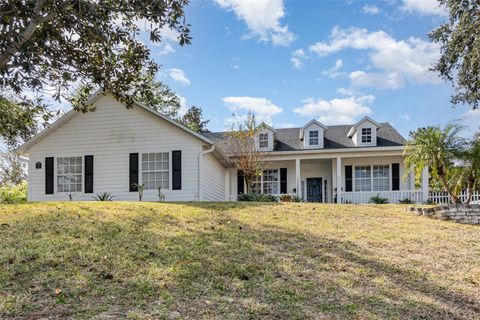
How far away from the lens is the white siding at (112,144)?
15.6 meters

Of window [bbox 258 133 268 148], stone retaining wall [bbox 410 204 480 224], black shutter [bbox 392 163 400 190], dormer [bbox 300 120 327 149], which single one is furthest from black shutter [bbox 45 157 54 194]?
black shutter [bbox 392 163 400 190]

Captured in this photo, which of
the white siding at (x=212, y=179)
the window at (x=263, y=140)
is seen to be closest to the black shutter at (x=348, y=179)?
the window at (x=263, y=140)

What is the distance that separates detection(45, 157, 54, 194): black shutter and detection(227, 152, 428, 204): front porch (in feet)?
26.6

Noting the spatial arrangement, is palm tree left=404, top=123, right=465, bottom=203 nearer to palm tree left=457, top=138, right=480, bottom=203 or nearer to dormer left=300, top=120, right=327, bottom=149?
palm tree left=457, top=138, right=480, bottom=203

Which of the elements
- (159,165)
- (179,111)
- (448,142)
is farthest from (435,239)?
(179,111)

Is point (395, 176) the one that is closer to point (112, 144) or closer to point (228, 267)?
point (112, 144)

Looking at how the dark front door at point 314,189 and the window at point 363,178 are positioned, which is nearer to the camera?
the window at point 363,178

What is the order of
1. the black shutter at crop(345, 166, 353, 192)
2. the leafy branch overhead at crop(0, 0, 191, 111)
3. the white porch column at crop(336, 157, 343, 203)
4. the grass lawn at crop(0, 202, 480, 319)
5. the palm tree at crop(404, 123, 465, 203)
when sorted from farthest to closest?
the black shutter at crop(345, 166, 353, 192) < the white porch column at crop(336, 157, 343, 203) < the palm tree at crop(404, 123, 465, 203) < the leafy branch overhead at crop(0, 0, 191, 111) < the grass lawn at crop(0, 202, 480, 319)

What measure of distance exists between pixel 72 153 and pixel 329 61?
10646 millimetres

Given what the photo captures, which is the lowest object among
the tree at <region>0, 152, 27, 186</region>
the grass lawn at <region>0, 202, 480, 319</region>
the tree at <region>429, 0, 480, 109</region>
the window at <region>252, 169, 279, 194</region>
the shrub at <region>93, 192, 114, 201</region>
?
the grass lawn at <region>0, 202, 480, 319</region>

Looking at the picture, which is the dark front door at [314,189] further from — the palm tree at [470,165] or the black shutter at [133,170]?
the black shutter at [133,170]

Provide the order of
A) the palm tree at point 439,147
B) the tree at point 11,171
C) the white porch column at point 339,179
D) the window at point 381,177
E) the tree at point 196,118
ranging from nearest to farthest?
the palm tree at point 439,147 → the white porch column at point 339,179 → the window at point 381,177 → the tree at point 196,118 → the tree at point 11,171

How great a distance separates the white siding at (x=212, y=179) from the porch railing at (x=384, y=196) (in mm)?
5800

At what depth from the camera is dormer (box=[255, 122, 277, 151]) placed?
20.9 metres
